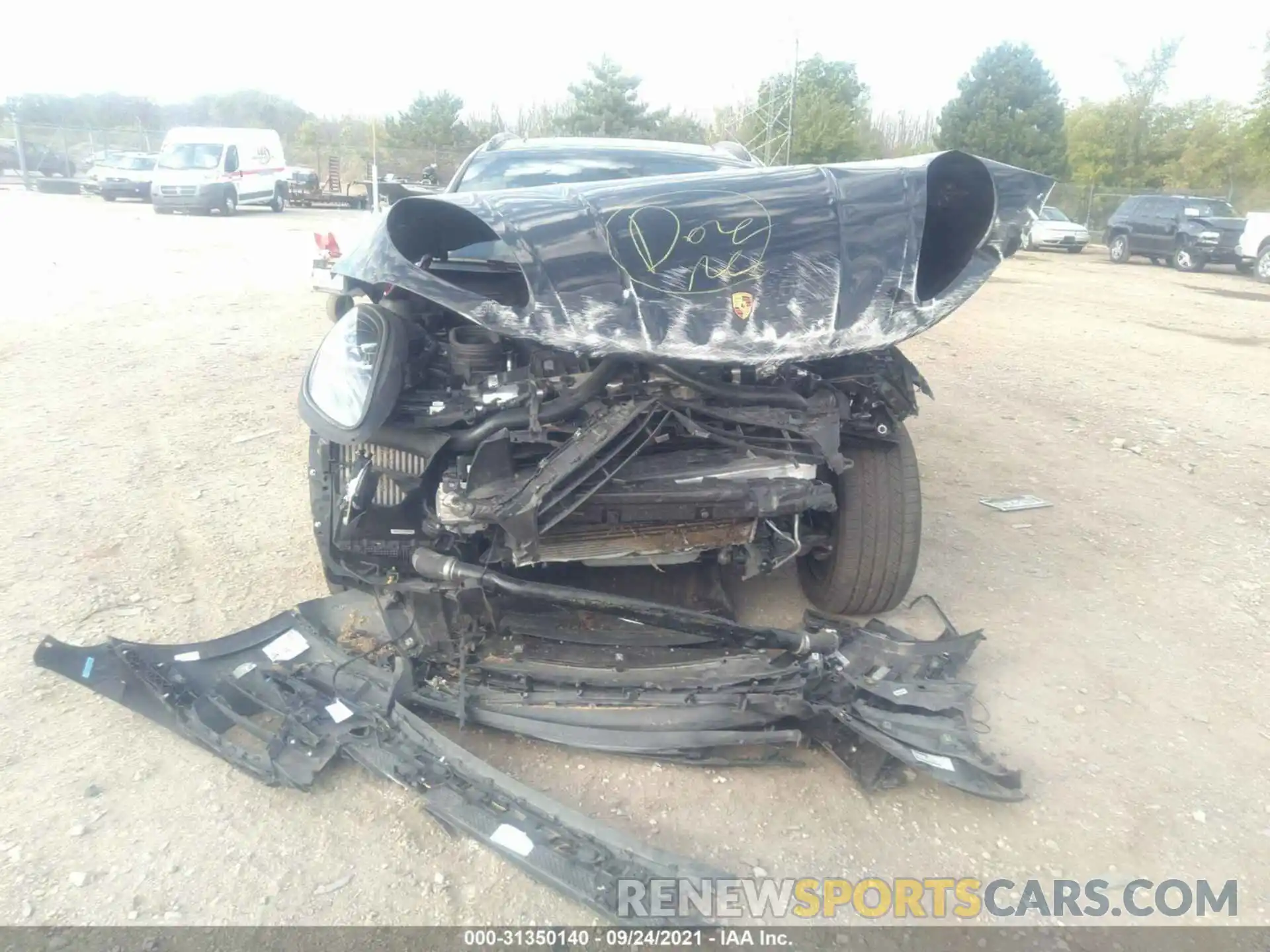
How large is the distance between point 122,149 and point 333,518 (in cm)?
3789

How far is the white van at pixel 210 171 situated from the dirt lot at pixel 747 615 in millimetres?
14891

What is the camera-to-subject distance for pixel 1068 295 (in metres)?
14.1

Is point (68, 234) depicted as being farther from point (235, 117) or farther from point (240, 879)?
point (235, 117)

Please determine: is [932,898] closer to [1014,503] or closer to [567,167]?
[1014,503]

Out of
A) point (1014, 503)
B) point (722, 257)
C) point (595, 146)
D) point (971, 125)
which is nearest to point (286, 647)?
point (722, 257)

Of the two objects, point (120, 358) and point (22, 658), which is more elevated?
point (120, 358)

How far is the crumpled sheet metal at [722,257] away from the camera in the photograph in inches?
100

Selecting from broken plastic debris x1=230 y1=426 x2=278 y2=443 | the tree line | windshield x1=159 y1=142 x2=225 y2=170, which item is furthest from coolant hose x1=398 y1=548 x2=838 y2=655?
the tree line

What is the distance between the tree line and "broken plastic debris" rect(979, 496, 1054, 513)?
21870 millimetres

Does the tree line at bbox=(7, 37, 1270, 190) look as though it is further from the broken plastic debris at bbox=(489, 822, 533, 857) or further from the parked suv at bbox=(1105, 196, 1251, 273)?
the broken plastic debris at bbox=(489, 822, 533, 857)

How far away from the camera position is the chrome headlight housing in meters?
2.68

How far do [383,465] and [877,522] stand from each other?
183 centimetres

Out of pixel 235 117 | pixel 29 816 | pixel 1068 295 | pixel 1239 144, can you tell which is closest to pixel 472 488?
pixel 29 816

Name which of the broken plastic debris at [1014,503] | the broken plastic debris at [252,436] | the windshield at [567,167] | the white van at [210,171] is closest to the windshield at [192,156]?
the white van at [210,171]
